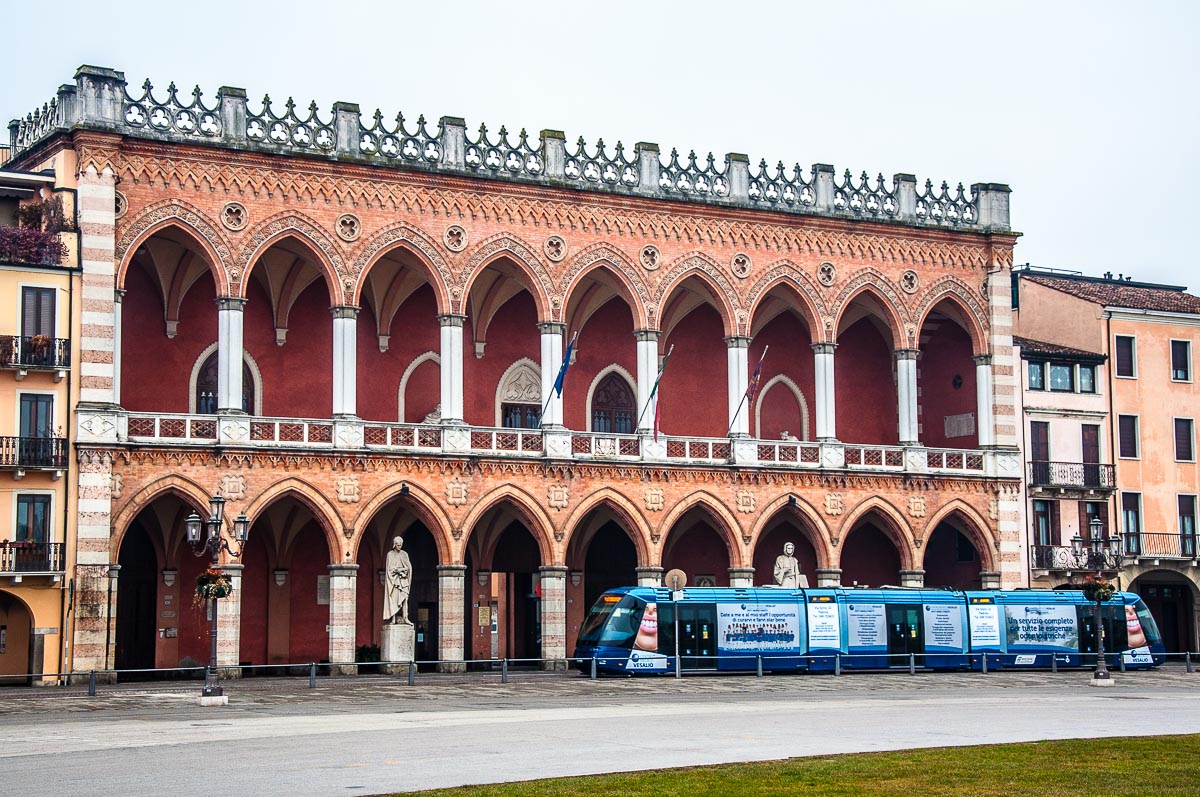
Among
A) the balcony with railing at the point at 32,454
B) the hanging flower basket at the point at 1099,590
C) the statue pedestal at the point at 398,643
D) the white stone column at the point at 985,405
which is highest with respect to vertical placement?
the white stone column at the point at 985,405

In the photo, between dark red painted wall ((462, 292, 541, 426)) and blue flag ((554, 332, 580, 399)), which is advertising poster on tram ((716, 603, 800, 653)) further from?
dark red painted wall ((462, 292, 541, 426))

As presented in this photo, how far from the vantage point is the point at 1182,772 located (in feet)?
63.4

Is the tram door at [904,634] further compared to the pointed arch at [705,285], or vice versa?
the pointed arch at [705,285]

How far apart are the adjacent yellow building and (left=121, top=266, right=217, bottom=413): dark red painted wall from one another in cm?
404

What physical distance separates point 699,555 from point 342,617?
13054 mm

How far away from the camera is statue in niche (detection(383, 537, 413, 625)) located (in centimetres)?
4222

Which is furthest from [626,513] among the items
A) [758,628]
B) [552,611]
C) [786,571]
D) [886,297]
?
[886,297]

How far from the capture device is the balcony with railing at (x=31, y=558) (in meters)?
37.3

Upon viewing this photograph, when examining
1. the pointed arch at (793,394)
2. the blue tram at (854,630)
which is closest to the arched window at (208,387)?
the blue tram at (854,630)

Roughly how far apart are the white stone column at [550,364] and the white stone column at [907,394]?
1042cm

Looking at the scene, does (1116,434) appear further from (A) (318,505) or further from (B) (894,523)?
(A) (318,505)

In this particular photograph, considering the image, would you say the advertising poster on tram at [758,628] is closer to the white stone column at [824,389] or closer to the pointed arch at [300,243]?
the white stone column at [824,389]

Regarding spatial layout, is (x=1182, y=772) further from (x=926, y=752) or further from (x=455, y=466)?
(x=455, y=466)

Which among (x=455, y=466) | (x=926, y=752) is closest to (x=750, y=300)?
(x=455, y=466)
